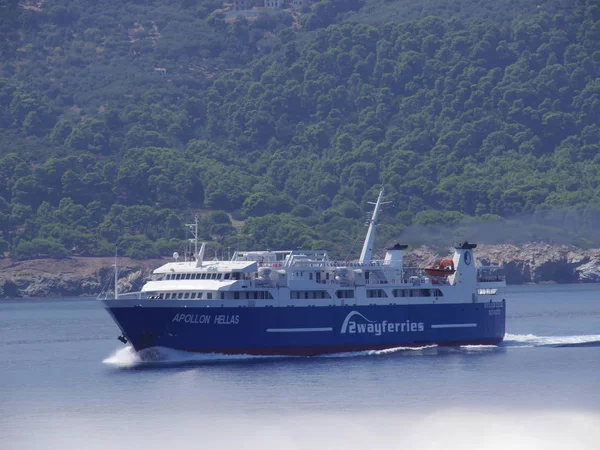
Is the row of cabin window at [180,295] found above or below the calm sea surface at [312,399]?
above

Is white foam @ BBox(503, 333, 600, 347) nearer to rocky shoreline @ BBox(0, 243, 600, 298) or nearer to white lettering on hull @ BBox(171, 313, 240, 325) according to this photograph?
white lettering on hull @ BBox(171, 313, 240, 325)

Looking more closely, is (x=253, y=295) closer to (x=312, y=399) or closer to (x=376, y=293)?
(x=376, y=293)

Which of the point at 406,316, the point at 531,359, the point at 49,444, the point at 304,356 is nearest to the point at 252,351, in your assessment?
the point at 304,356

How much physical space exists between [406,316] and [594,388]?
1617cm

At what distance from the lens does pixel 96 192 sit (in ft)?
582

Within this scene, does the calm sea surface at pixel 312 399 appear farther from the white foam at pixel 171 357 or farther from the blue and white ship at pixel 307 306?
the blue and white ship at pixel 307 306

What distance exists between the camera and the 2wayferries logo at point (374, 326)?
7206 centimetres

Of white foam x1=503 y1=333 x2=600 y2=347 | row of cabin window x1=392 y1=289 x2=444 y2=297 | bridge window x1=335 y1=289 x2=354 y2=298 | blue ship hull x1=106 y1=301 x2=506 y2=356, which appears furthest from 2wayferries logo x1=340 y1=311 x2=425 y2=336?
white foam x1=503 y1=333 x2=600 y2=347

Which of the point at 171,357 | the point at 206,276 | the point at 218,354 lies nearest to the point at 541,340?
the point at 218,354

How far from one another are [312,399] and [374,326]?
1629cm

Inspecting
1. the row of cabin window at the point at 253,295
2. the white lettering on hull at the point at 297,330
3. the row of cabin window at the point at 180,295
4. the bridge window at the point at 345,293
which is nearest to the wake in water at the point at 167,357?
the white lettering on hull at the point at 297,330

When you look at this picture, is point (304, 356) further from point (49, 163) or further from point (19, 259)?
point (49, 163)

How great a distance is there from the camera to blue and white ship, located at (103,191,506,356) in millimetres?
68188

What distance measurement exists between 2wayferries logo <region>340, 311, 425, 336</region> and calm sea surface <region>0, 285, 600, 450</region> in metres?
1.29
